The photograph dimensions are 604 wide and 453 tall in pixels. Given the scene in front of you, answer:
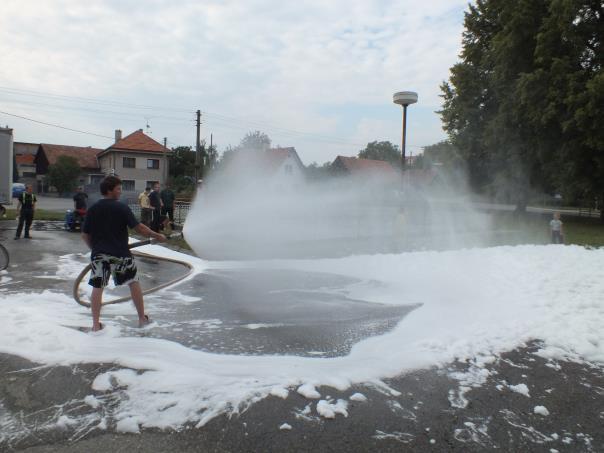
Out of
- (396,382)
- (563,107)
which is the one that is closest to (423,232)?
(563,107)

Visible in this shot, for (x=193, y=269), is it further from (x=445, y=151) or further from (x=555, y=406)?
(x=445, y=151)

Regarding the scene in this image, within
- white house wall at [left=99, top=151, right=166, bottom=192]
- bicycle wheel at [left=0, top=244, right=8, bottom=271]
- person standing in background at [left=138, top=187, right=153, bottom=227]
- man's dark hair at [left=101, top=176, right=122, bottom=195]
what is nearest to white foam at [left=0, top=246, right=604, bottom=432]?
man's dark hair at [left=101, top=176, right=122, bottom=195]

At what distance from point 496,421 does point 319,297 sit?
4086 mm

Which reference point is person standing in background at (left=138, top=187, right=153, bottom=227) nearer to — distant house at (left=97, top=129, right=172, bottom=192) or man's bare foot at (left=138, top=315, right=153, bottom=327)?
man's bare foot at (left=138, top=315, right=153, bottom=327)

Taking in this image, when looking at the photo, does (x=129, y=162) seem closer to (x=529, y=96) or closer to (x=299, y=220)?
(x=529, y=96)

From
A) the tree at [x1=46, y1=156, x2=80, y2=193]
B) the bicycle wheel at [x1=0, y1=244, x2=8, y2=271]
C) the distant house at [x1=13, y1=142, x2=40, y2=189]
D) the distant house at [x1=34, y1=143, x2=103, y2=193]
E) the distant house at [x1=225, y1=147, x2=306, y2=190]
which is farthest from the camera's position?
the distant house at [x1=13, y1=142, x2=40, y2=189]

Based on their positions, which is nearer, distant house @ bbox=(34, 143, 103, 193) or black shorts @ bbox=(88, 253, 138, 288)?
black shorts @ bbox=(88, 253, 138, 288)

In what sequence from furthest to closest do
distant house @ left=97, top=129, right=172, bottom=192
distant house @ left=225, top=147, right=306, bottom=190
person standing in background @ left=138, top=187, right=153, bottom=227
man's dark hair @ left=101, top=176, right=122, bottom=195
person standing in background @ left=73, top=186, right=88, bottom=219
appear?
distant house @ left=97, top=129, right=172, bottom=192 → person standing in background @ left=73, top=186, right=88, bottom=219 → person standing in background @ left=138, top=187, right=153, bottom=227 → distant house @ left=225, top=147, right=306, bottom=190 → man's dark hair @ left=101, top=176, right=122, bottom=195

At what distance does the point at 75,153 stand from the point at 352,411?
6390 centimetres

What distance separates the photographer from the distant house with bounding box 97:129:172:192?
2036 inches

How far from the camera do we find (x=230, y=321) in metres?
5.71

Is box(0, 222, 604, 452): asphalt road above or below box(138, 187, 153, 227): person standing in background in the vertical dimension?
below

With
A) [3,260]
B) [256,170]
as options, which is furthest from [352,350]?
[256,170]

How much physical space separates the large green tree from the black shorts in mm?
20670
